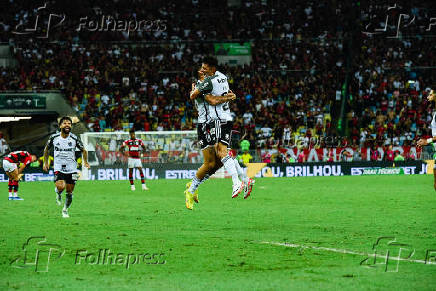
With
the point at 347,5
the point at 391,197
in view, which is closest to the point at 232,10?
the point at 347,5

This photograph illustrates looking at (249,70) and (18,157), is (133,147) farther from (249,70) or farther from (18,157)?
(249,70)

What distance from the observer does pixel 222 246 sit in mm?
9516

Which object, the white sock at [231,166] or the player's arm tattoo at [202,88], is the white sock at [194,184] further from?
the player's arm tattoo at [202,88]

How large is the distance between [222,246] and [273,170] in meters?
26.3

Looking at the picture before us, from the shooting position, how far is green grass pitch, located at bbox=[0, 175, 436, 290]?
23.7 feet

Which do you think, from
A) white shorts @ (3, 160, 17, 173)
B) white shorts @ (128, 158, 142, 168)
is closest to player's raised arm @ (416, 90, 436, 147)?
white shorts @ (3, 160, 17, 173)

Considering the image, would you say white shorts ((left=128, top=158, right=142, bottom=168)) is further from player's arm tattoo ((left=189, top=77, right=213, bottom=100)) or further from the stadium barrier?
player's arm tattoo ((left=189, top=77, right=213, bottom=100))

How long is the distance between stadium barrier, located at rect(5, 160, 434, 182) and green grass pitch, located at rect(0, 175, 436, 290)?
58.5 ft

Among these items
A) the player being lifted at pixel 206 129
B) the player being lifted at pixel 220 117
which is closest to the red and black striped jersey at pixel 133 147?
the player being lifted at pixel 206 129

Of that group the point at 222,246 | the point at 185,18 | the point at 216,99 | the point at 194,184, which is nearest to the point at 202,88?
the point at 216,99

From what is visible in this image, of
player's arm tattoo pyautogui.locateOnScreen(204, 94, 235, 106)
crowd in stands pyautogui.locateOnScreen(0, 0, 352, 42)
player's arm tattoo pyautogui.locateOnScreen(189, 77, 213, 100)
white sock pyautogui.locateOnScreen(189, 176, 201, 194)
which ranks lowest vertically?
white sock pyautogui.locateOnScreen(189, 176, 201, 194)

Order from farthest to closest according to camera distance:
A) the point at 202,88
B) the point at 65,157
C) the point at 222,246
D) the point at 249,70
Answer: the point at 249,70 < the point at 65,157 < the point at 202,88 < the point at 222,246

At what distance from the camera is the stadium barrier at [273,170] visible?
34562 millimetres

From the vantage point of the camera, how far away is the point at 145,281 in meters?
7.20
